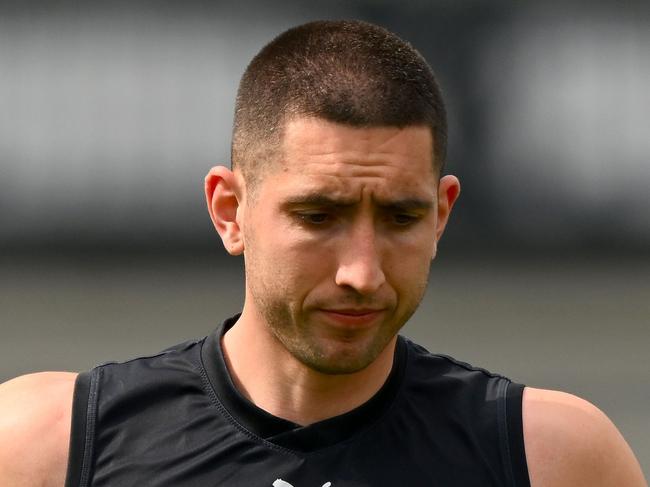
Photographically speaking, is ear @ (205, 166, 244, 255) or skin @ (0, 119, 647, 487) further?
ear @ (205, 166, 244, 255)

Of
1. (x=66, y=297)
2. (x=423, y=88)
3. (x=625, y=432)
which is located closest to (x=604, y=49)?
(x=625, y=432)

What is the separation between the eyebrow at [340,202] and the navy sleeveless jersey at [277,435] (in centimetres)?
51

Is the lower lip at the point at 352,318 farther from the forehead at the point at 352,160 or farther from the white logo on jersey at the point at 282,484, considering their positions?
the white logo on jersey at the point at 282,484

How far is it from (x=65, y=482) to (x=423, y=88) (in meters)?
1.21

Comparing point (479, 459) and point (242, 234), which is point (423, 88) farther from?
point (479, 459)

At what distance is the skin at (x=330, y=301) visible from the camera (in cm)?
292

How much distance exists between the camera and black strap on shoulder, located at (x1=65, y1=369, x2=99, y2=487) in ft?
10.1

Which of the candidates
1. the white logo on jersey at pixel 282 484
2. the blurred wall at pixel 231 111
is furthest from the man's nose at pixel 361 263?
the blurred wall at pixel 231 111

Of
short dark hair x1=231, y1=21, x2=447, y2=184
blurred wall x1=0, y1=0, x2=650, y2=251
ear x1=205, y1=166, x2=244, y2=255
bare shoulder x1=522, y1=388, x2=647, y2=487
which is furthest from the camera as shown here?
→ blurred wall x1=0, y1=0, x2=650, y2=251

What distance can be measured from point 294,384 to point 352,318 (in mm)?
341

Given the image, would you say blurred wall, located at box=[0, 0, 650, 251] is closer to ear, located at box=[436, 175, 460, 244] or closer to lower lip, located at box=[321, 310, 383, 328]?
ear, located at box=[436, 175, 460, 244]

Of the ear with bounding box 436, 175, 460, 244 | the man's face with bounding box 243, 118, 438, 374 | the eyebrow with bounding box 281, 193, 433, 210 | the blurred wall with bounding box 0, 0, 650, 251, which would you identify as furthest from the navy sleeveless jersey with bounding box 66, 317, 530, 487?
the blurred wall with bounding box 0, 0, 650, 251

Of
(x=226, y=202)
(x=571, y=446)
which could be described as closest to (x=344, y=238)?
(x=226, y=202)

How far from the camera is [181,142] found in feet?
30.1
